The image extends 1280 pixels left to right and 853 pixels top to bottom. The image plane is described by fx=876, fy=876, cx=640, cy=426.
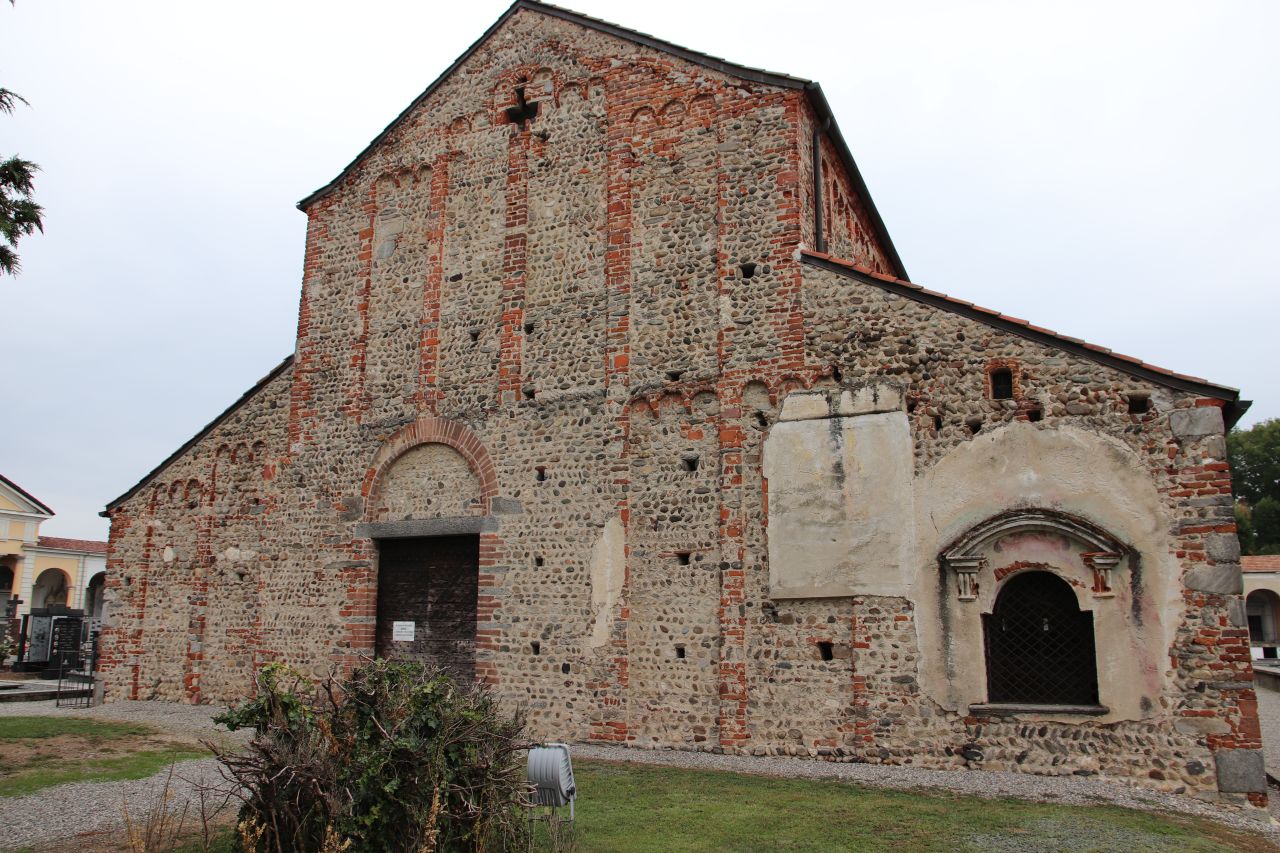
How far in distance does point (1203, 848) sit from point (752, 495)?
5759 millimetres

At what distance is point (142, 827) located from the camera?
6.95 meters

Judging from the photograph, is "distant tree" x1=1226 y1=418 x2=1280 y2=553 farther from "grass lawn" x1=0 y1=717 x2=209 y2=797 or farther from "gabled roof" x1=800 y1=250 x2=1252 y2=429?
"grass lawn" x1=0 y1=717 x2=209 y2=797

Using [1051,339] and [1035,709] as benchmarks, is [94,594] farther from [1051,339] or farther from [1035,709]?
[1051,339]

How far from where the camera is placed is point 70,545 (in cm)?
4006

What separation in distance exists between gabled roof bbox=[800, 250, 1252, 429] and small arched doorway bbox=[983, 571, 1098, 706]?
2.37 meters

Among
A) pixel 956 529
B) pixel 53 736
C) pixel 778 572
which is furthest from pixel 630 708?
pixel 53 736

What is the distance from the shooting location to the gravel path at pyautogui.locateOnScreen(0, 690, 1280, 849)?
7.37m

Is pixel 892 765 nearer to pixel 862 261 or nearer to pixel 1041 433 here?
pixel 1041 433

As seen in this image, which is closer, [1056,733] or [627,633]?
[1056,733]

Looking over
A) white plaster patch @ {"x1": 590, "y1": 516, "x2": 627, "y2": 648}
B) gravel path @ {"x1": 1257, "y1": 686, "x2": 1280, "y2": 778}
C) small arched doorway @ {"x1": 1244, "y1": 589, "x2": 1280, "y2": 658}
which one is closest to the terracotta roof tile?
small arched doorway @ {"x1": 1244, "y1": 589, "x2": 1280, "y2": 658}

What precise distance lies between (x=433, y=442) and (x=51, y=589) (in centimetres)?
3892

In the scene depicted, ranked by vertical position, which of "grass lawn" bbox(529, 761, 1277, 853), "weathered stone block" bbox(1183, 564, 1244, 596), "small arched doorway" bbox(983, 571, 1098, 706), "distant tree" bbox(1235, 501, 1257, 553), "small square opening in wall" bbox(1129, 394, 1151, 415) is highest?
"distant tree" bbox(1235, 501, 1257, 553)

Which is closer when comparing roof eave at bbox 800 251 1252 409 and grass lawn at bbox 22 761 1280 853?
grass lawn at bbox 22 761 1280 853

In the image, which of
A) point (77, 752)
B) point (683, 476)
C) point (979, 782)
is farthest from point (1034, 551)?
point (77, 752)
